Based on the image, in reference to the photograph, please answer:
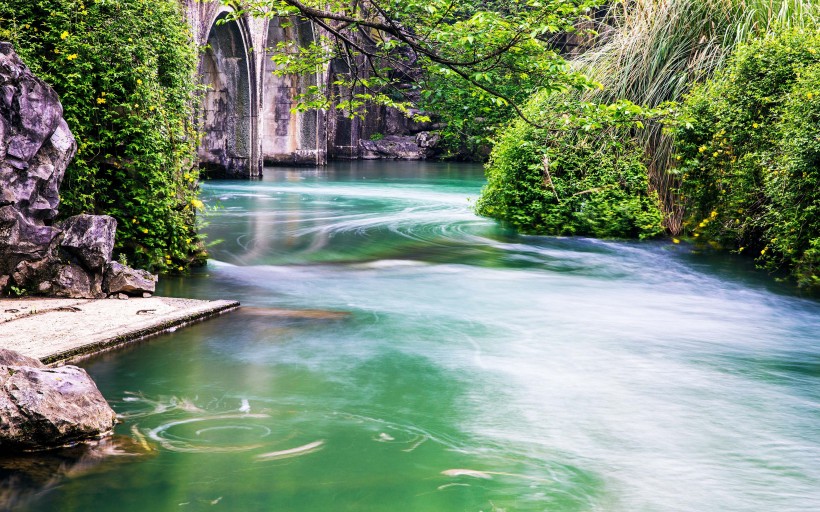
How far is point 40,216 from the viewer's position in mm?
7043

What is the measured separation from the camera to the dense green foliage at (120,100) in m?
7.68

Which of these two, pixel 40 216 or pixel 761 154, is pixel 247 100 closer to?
pixel 761 154

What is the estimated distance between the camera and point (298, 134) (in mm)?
30281

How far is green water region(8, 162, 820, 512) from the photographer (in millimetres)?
3988

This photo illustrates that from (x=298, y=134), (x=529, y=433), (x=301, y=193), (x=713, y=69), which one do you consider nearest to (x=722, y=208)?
(x=713, y=69)

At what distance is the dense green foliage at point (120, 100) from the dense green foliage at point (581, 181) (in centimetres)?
504

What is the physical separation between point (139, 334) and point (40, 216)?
159 centimetres

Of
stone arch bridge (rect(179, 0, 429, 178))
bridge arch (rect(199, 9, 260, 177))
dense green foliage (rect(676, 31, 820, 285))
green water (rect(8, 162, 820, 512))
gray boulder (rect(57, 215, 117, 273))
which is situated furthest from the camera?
bridge arch (rect(199, 9, 260, 177))

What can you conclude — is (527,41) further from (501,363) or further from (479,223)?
(479,223)

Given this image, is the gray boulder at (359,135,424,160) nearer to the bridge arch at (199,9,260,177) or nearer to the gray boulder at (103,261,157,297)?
the bridge arch at (199,9,260,177)

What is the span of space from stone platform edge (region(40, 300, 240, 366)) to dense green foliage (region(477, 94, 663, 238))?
19.2ft

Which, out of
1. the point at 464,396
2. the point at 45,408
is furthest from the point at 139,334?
the point at 464,396

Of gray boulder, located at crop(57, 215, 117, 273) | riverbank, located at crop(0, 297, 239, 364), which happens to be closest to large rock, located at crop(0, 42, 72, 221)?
gray boulder, located at crop(57, 215, 117, 273)

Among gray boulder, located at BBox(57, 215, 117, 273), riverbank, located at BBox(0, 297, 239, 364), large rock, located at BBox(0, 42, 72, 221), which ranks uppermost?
Answer: large rock, located at BBox(0, 42, 72, 221)
